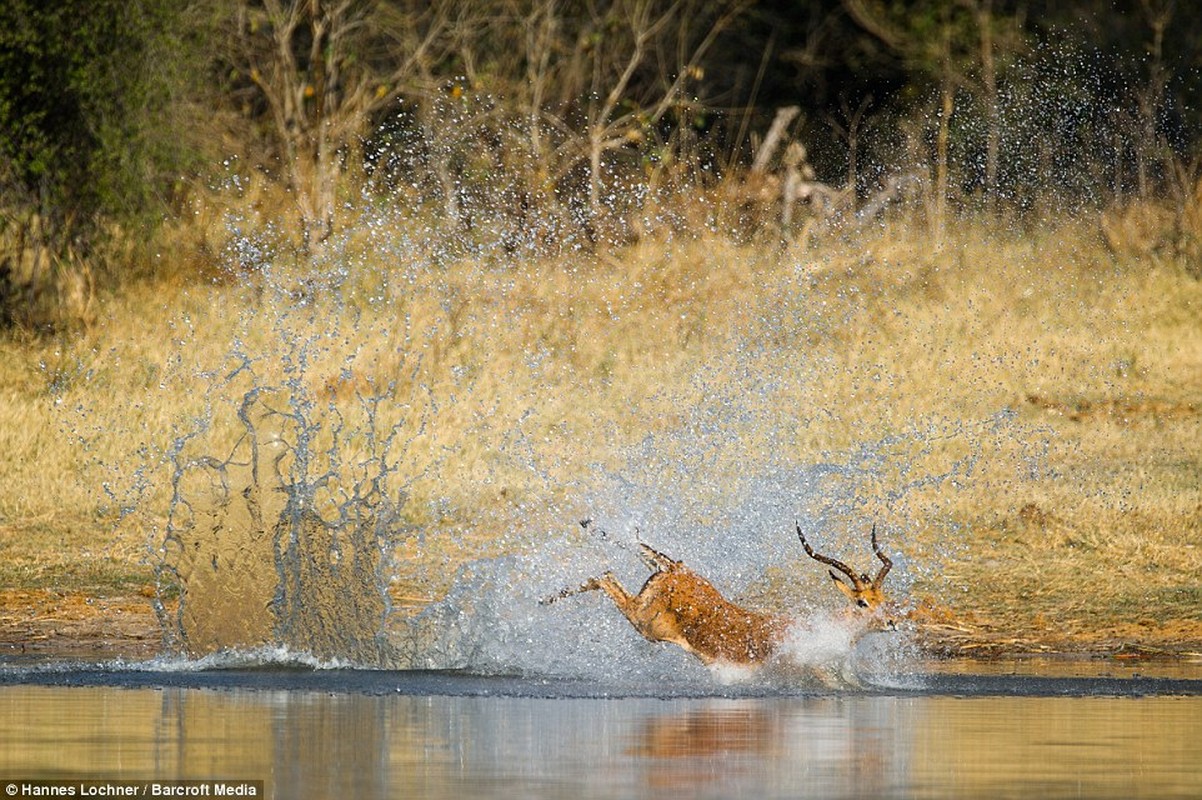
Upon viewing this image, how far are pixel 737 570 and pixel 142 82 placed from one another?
7812 millimetres

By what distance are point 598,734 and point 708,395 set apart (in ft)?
28.5

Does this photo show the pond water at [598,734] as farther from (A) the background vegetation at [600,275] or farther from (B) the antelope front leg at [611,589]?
(A) the background vegetation at [600,275]

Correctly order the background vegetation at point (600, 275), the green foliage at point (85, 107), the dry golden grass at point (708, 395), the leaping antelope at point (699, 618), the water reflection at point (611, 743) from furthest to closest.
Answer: the green foliage at point (85, 107) → the background vegetation at point (600, 275) → the dry golden grass at point (708, 395) → the leaping antelope at point (699, 618) → the water reflection at point (611, 743)

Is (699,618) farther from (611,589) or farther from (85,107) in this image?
(85,107)

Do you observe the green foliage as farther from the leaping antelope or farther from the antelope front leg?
the leaping antelope

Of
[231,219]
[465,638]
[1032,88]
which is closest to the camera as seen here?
[465,638]

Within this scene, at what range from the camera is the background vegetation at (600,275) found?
14.6 meters

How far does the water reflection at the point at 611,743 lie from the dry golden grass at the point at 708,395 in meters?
3.28

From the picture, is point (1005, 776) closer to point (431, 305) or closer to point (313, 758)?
point (313, 758)

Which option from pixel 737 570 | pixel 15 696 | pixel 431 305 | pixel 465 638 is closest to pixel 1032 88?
pixel 431 305

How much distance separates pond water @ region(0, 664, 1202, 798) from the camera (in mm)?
7129

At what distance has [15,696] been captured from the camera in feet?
30.2

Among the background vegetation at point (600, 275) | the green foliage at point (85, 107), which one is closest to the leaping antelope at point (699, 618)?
the background vegetation at point (600, 275)

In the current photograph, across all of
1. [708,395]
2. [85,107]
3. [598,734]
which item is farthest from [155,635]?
[85,107]
